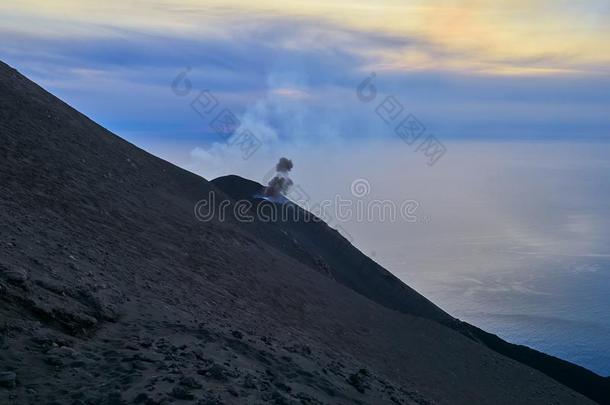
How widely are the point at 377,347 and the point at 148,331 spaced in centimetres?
1153

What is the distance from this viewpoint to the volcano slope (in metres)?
8.37

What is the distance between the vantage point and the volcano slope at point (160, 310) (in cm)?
837

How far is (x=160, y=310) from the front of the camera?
39.9ft

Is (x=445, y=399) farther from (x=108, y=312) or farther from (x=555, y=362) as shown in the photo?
(x=555, y=362)

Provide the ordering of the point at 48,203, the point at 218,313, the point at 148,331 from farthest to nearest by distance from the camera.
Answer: the point at 48,203
the point at 218,313
the point at 148,331

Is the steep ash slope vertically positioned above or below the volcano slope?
above

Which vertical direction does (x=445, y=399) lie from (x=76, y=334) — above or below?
above

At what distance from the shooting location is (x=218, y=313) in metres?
14.6

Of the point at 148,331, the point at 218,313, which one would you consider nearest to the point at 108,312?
the point at 148,331

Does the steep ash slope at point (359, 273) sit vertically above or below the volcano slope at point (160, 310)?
above

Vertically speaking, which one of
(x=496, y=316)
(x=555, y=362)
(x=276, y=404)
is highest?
(x=496, y=316)

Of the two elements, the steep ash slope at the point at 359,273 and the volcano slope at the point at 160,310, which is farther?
the steep ash slope at the point at 359,273

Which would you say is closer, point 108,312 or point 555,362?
point 108,312

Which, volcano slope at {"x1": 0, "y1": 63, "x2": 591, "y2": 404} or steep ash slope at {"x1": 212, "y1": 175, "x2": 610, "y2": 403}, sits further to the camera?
steep ash slope at {"x1": 212, "y1": 175, "x2": 610, "y2": 403}
